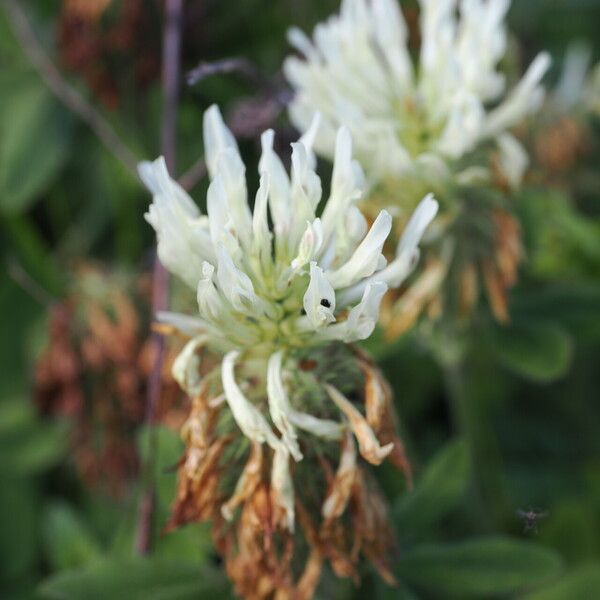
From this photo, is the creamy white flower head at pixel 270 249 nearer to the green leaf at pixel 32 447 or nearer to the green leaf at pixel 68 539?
the green leaf at pixel 68 539

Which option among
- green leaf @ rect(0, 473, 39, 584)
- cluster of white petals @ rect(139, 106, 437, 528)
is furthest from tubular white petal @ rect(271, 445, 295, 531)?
green leaf @ rect(0, 473, 39, 584)

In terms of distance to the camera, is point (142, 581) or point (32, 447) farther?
point (32, 447)

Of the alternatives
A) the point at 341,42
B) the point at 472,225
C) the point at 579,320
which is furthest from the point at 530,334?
the point at 341,42

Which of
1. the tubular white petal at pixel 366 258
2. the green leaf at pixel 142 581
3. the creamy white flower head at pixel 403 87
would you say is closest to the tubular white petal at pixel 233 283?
the tubular white petal at pixel 366 258

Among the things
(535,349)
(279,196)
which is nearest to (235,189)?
(279,196)

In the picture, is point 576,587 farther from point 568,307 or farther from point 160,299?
point 160,299

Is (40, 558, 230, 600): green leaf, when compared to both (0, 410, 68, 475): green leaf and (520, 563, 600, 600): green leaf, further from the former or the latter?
(0, 410, 68, 475): green leaf
